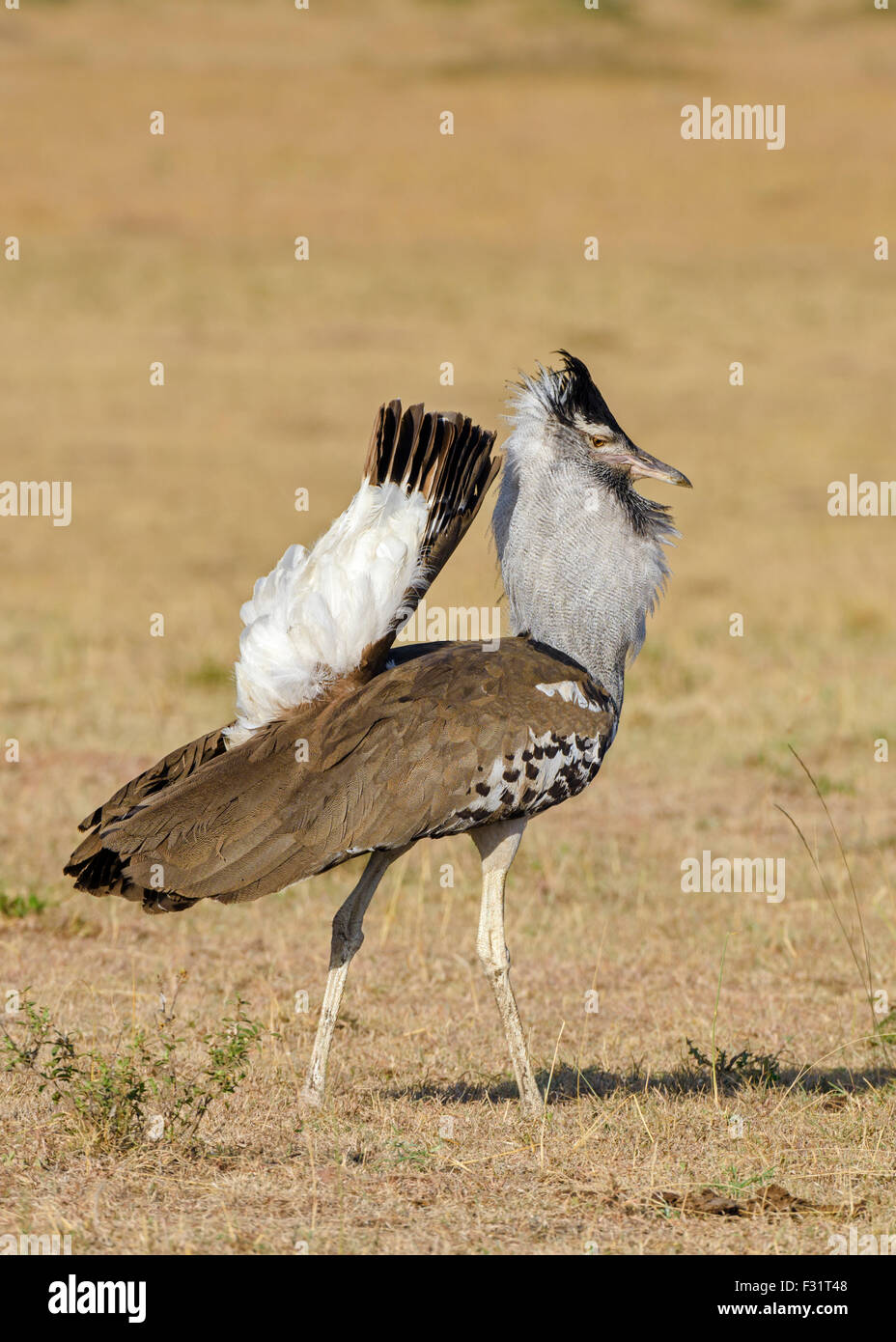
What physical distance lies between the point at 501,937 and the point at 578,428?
5.41 feet

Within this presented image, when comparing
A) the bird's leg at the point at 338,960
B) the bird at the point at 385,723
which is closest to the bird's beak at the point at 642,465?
the bird at the point at 385,723

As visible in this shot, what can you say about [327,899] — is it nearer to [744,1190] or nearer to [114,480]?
[744,1190]

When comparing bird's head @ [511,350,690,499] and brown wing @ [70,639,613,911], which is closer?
brown wing @ [70,639,613,911]

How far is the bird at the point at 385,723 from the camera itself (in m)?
4.75

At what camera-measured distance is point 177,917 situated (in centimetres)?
735

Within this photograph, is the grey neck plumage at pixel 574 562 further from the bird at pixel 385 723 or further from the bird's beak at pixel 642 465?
the bird's beak at pixel 642 465

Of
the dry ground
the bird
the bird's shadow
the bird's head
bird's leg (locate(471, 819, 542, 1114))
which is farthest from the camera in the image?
the bird's head

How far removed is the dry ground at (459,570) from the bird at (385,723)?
2.38 ft

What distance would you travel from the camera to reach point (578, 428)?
5.54 m

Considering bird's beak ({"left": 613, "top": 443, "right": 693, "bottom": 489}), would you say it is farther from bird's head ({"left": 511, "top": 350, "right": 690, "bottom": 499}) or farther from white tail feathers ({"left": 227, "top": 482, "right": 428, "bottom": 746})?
white tail feathers ({"left": 227, "top": 482, "right": 428, "bottom": 746})

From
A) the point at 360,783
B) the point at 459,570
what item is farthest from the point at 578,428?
the point at 459,570

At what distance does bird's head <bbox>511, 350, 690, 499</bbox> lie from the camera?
5.53 m

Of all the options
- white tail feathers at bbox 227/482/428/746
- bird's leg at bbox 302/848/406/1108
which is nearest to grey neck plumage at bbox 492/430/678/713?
white tail feathers at bbox 227/482/428/746

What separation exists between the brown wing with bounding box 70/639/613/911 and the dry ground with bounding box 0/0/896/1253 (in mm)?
757
